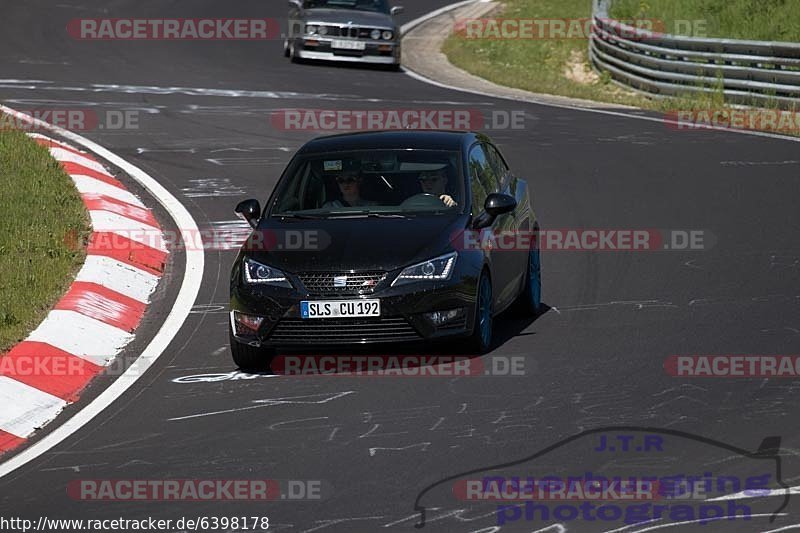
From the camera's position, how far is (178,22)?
120 ft

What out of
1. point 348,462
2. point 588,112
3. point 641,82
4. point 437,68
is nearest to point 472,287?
point 348,462

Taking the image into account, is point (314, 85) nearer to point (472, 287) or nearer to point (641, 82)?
point (641, 82)

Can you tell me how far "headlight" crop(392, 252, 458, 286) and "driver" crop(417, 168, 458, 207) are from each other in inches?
37.1

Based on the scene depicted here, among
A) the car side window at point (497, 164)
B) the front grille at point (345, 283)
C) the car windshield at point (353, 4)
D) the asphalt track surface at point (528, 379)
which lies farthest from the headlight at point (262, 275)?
the car windshield at point (353, 4)

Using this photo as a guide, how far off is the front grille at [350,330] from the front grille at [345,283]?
0.18 meters

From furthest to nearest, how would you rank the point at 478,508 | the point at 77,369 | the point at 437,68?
the point at 437,68 < the point at 77,369 < the point at 478,508

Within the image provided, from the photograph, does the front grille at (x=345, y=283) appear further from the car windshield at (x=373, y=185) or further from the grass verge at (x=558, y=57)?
the grass verge at (x=558, y=57)

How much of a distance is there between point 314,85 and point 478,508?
1998 cm

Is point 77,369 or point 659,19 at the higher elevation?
point 659,19

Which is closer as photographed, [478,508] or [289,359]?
[478,508]

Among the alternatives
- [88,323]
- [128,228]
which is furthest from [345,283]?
[128,228]

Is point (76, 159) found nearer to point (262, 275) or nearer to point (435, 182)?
point (435, 182)

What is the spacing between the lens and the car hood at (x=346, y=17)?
31.0 meters

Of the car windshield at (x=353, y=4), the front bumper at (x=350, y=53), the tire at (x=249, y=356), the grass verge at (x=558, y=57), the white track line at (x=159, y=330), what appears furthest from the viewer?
the car windshield at (x=353, y=4)
